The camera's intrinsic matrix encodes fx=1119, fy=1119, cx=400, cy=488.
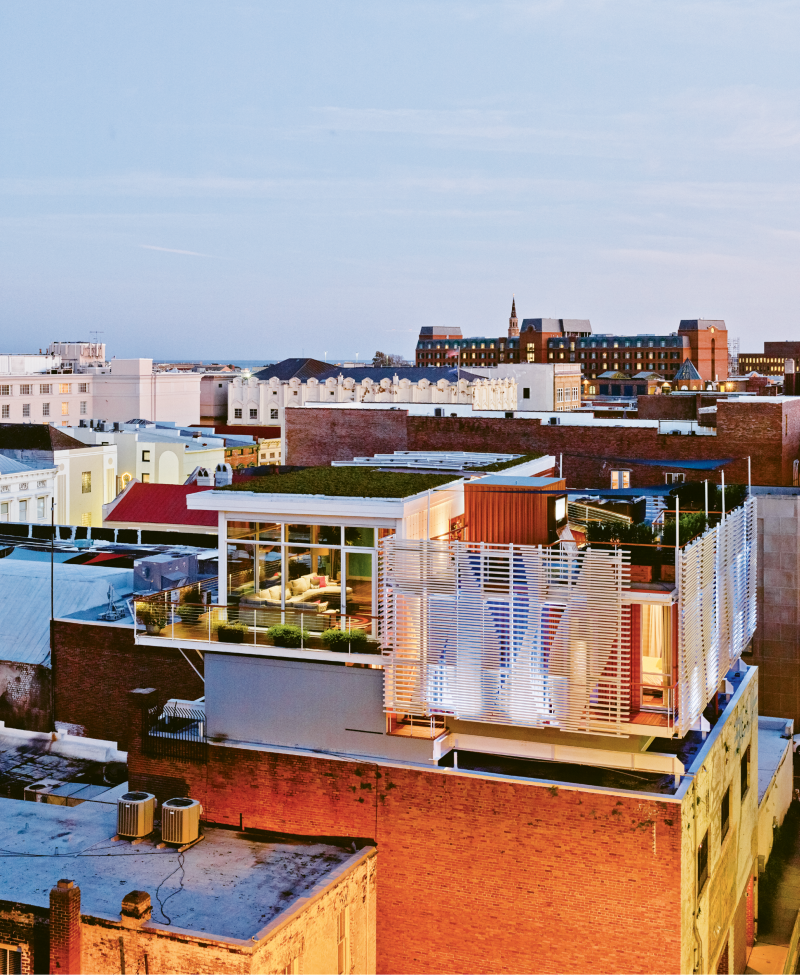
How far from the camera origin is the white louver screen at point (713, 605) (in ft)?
66.7

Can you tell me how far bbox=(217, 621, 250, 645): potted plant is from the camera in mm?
22797

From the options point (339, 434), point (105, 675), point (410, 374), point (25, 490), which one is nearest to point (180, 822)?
point (105, 675)

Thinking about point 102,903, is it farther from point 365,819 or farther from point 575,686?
point 575,686

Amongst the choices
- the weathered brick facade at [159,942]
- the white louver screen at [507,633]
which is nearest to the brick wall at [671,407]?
the white louver screen at [507,633]

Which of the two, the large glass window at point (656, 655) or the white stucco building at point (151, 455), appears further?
the white stucco building at point (151, 455)

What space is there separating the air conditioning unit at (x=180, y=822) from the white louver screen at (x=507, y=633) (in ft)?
14.4

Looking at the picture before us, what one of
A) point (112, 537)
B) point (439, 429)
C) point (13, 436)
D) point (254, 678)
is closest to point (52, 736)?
point (254, 678)

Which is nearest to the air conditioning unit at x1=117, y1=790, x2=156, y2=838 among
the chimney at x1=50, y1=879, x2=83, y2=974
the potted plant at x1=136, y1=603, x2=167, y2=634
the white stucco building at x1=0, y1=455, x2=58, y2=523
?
the potted plant at x1=136, y1=603, x2=167, y2=634

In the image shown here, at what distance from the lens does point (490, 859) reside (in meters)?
20.5

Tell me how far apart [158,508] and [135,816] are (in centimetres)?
3239

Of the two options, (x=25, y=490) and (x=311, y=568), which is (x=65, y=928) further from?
(x=25, y=490)

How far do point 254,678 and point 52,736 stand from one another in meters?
9.50

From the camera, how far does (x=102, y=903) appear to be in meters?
19.4

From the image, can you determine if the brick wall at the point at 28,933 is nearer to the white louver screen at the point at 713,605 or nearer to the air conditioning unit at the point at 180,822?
the air conditioning unit at the point at 180,822
